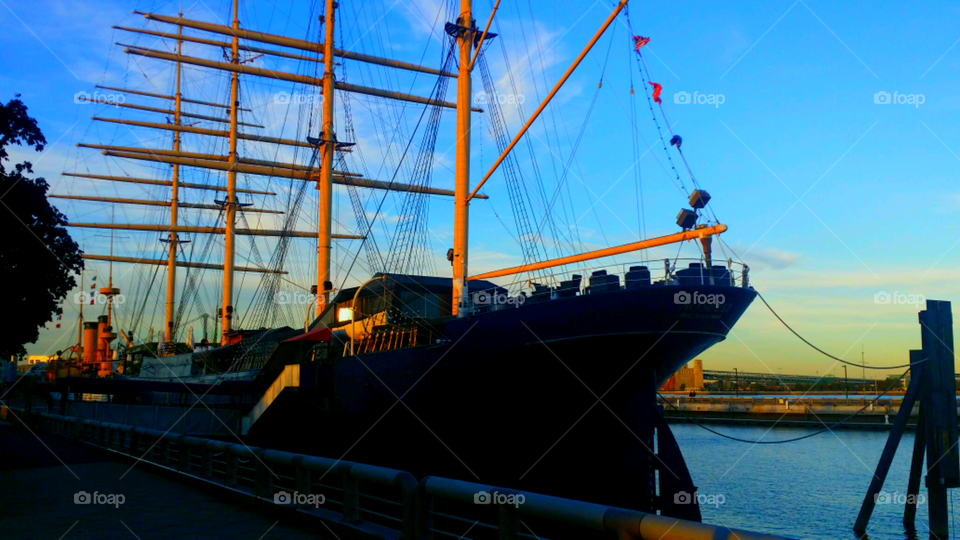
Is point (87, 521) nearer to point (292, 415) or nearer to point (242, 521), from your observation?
point (242, 521)

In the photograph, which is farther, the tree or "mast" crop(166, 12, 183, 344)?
"mast" crop(166, 12, 183, 344)

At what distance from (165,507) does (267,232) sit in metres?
47.7

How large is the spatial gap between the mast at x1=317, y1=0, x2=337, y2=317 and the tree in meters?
18.8

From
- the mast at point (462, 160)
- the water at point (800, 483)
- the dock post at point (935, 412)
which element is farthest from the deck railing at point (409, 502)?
the water at point (800, 483)

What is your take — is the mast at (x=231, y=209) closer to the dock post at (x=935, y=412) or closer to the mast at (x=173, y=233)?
the mast at (x=173, y=233)

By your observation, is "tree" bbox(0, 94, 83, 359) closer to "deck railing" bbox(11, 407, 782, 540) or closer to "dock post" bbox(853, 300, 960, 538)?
"deck railing" bbox(11, 407, 782, 540)

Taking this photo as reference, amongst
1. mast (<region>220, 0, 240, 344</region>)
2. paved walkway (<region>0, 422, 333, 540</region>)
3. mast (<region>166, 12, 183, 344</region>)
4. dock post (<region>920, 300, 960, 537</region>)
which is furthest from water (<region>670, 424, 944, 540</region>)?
mast (<region>166, 12, 183, 344</region>)

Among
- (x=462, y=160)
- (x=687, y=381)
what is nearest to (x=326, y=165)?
(x=462, y=160)

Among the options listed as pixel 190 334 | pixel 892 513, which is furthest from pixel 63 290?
pixel 190 334

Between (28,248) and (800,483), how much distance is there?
30874mm

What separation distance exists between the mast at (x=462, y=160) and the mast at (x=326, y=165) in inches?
538

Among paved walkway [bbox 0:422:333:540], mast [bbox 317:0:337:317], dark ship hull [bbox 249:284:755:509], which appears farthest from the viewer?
mast [bbox 317:0:337:317]

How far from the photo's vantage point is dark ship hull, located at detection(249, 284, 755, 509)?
17.0m

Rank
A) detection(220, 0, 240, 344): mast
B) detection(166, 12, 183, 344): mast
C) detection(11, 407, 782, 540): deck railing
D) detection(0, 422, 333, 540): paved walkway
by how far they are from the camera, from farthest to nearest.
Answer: detection(166, 12, 183, 344): mast, detection(220, 0, 240, 344): mast, detection(0, 422, 333, 540): paved walkway, detection(11, 407, 782, 540): deck railing
